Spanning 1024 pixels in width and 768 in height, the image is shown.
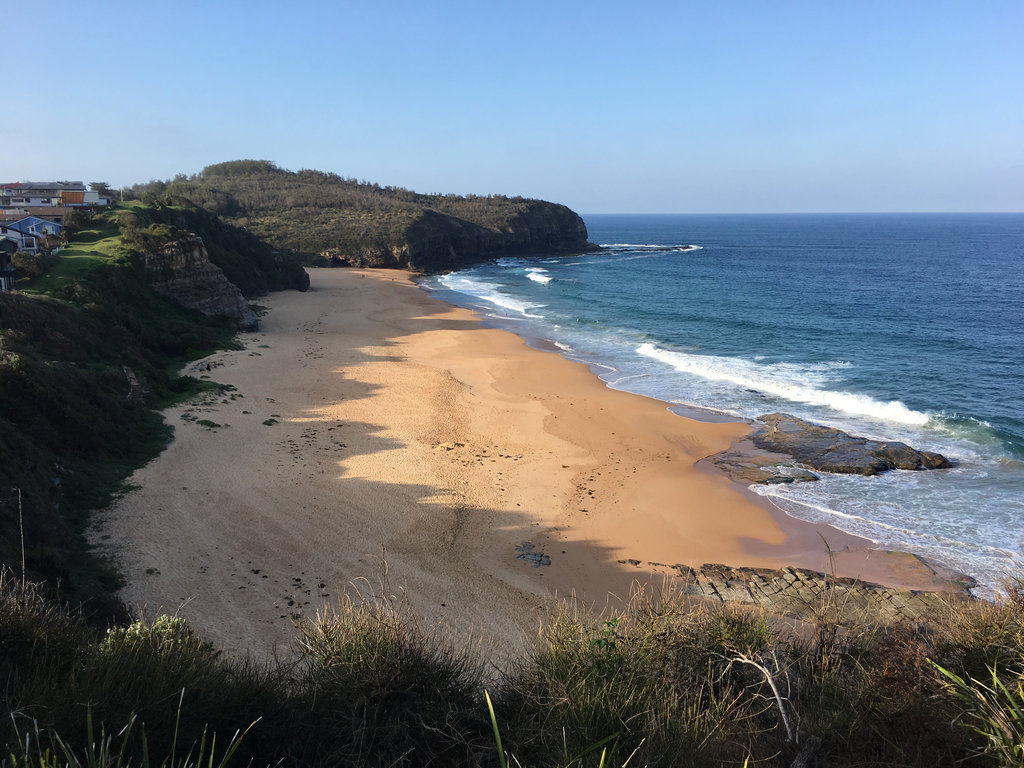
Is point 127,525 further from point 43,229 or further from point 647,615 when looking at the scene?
point 43,229

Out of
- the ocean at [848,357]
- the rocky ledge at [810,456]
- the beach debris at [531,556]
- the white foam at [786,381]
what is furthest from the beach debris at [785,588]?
the white foam at [786,381]

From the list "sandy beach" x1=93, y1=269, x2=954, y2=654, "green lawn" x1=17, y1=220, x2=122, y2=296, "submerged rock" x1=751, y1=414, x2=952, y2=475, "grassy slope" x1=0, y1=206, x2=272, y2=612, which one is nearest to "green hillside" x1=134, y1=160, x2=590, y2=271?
"green lawn" x1=17, y1=220, x2=122, y2=296

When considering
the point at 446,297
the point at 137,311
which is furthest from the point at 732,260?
the point at 137,311

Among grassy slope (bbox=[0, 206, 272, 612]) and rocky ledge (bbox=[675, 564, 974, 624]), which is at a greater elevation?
grassy slope (bbox=[0, 206, 272, 612])

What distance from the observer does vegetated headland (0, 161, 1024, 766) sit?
4.77 metres

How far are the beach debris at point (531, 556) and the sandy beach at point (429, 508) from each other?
1.6 inches

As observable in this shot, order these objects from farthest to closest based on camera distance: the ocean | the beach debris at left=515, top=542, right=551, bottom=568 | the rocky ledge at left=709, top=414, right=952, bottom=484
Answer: the rocky ledge at left=709, top=414, right=952, bottom=484
the ocean
the beach debris at left=515, top=542, right=551, bottom=568

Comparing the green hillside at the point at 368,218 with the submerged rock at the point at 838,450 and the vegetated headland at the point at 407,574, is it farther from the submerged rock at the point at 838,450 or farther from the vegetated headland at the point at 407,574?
the submerged rock at the point at 838,450

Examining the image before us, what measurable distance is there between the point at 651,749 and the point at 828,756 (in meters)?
1.41

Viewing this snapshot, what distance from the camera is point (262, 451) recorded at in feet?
55.4

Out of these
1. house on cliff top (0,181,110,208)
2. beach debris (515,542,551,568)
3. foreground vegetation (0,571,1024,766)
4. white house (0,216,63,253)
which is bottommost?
beach debris (515,542,551,568)

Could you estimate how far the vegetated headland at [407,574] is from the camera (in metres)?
Result: 4.77

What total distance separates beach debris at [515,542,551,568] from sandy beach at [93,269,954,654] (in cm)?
4

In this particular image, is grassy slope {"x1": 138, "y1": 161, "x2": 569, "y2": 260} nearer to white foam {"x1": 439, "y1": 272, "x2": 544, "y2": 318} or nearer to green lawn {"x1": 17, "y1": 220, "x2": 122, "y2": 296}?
white foam {"x1": 439, "y1": 272, "x2": 544, "y2": 318}
